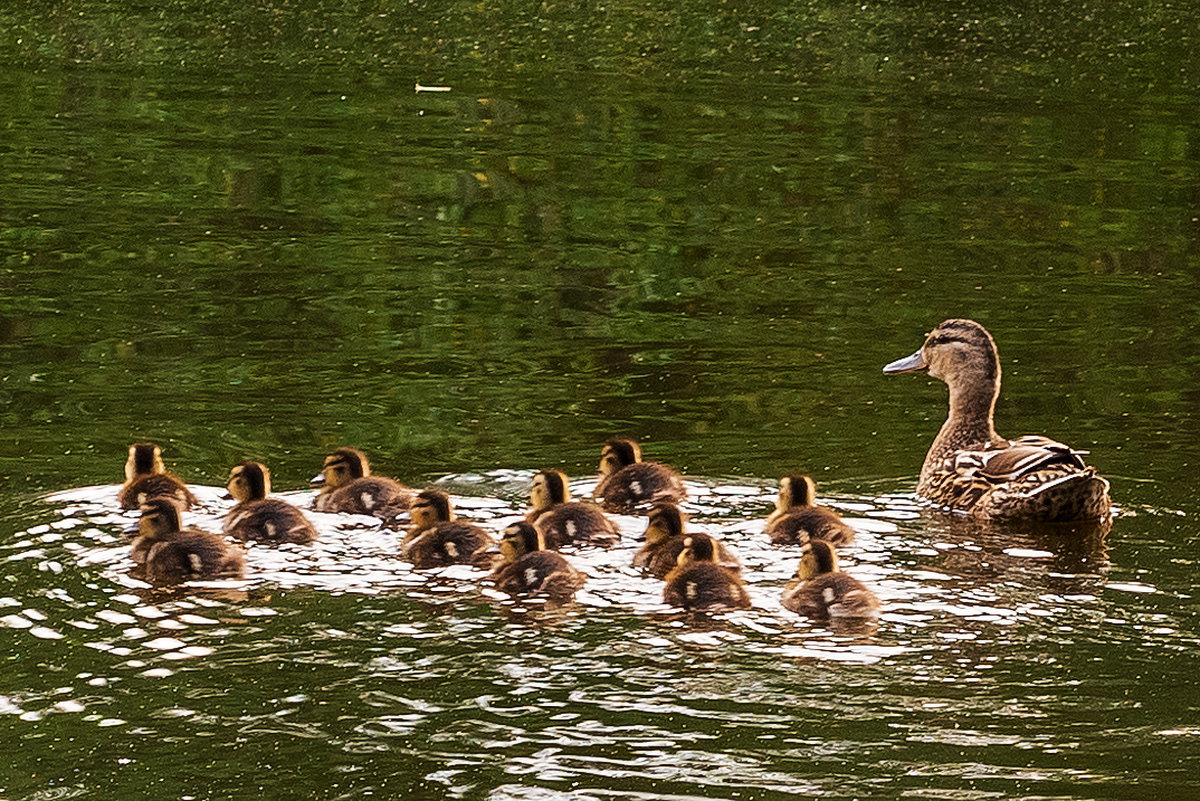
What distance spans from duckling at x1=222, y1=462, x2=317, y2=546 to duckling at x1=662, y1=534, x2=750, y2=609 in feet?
4.02

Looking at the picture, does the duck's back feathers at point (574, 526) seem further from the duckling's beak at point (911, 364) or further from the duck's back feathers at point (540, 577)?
the duckling's beak at point (911, 364)

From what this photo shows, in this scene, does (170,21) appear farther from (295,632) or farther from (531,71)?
(295,632)

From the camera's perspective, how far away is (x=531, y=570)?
6133 mm

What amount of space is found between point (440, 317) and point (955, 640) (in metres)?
4.63

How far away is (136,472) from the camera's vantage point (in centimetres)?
714

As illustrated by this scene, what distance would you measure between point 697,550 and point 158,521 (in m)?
1.62

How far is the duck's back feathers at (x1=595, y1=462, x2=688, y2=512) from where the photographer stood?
23.6ft

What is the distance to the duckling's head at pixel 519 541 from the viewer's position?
629 cm

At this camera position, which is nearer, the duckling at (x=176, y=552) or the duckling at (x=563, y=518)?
the duckling at (x=176, y=552)

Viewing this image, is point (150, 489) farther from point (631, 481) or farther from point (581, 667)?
point (581, 667)

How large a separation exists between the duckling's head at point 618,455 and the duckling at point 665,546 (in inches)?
27.0

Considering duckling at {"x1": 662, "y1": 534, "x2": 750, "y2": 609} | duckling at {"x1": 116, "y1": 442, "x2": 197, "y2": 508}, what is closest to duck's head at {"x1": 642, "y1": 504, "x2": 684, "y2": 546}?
duckling at {"x1": 662, "y1": 534, "x2": 750, "y2": 609}

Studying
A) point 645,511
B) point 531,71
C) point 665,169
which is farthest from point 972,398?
point 531,71

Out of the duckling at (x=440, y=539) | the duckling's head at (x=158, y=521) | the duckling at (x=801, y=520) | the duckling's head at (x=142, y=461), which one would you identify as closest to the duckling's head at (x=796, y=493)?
the duckling at (x=801, y=520)
